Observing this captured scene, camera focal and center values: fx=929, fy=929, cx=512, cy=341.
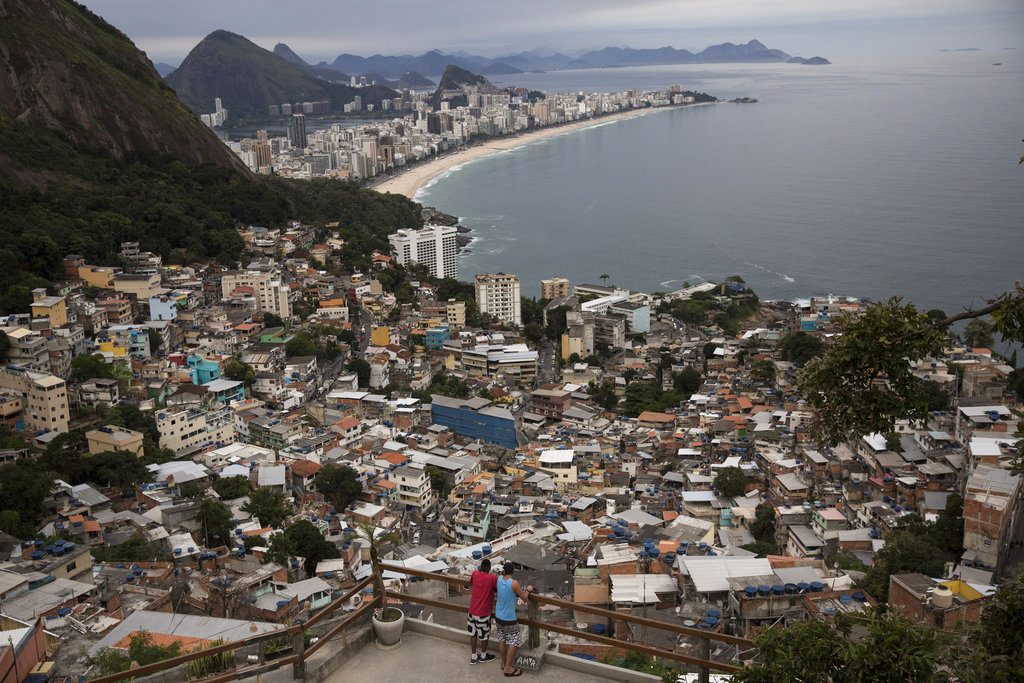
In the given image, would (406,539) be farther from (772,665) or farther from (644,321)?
(644,321)

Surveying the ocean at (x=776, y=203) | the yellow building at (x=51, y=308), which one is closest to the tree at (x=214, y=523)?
the yellow building at (x=51, y=308)

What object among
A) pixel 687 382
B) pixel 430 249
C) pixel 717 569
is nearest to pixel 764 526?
pixel 717 569

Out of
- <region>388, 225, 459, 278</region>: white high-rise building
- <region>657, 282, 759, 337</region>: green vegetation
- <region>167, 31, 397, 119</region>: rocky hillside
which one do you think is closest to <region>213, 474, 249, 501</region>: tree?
<region>657, 282, 759, 337</region>: green vegetation

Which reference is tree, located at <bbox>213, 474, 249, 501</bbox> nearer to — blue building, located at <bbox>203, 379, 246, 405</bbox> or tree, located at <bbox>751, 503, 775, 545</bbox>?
blue building, located at <bbox>203, 379, 246, 405</bbox>

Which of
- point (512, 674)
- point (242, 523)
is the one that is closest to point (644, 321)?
point (242, 523)

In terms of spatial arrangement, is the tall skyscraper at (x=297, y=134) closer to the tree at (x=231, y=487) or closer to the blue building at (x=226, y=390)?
the blue building at (x=226, y=390)

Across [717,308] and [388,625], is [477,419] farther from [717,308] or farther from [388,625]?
[388,625]
